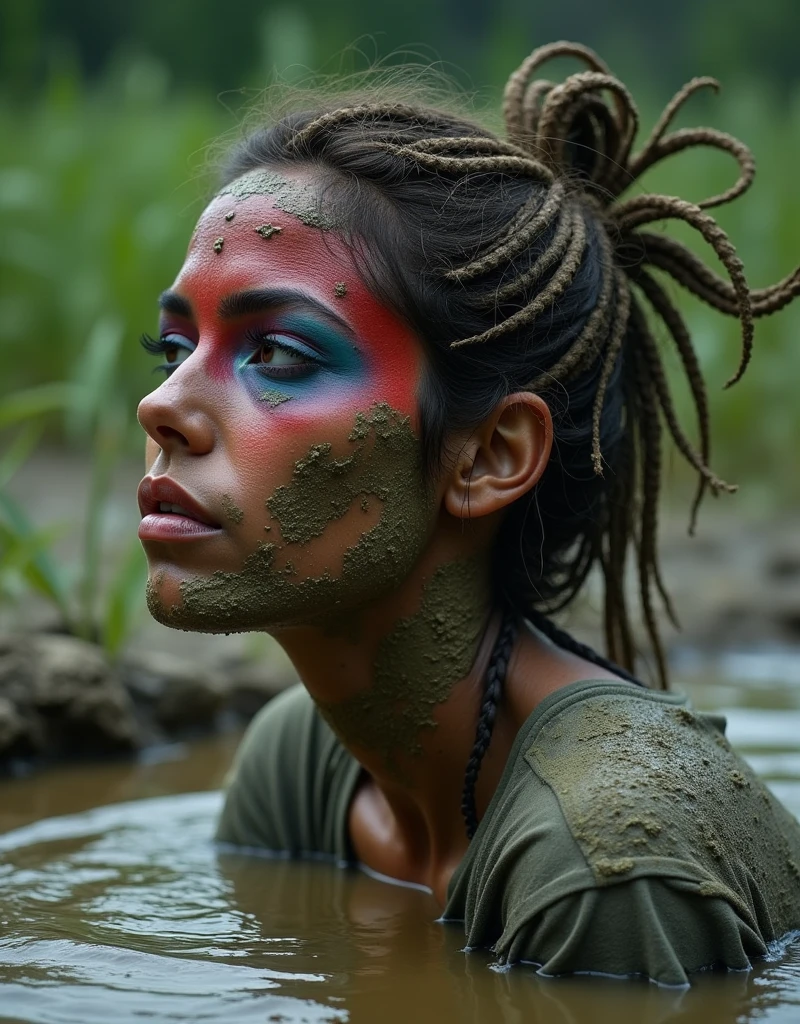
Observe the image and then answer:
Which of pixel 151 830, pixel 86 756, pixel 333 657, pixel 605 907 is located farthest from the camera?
pixel 86 756

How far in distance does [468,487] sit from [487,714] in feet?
1.28

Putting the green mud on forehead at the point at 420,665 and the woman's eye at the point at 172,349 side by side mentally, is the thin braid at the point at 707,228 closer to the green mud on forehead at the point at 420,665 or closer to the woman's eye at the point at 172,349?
the green mud on forehead at the point at 420,665

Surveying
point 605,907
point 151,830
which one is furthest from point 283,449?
point 151,830

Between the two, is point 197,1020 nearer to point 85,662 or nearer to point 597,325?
point 597,325

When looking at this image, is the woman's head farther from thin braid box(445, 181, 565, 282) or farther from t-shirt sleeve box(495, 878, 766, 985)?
t-shirt sleeve box(495, 878, 766, 985)

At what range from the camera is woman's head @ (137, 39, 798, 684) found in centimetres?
244

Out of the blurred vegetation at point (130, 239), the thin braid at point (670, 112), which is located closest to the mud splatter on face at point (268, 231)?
the thin braid at point (670, 112)

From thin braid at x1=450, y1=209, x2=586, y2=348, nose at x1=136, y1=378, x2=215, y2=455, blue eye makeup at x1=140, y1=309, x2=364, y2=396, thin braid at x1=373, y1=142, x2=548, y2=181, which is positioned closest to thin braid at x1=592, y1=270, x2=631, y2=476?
thin braid at x1=450, y1=209, x2=586, y2=348

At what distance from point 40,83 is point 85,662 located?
43.8ft

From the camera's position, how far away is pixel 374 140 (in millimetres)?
2564

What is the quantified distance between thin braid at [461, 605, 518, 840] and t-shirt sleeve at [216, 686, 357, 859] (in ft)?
1.59

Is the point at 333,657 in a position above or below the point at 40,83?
below

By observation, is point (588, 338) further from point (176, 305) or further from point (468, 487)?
point (176, 305)

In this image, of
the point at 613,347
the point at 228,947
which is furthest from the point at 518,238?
the point at 228,947
